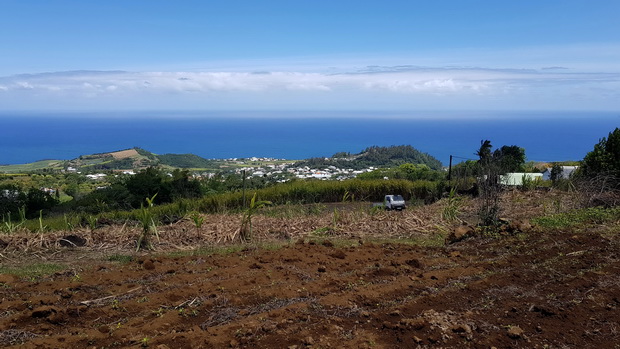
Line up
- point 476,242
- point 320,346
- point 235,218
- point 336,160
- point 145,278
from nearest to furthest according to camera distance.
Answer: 1. point 320,346
2. point 145,278
3. point 476,242
4. point 235,218
5. point 336,160

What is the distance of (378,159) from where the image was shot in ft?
147

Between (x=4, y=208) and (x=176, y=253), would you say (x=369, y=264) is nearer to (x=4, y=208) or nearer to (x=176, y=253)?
(x=176, y=253)

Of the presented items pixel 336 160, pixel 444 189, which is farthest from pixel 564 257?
pixel 336 160

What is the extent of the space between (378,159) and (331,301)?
39.9 meters

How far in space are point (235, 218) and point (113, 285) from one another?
5158 millimetres

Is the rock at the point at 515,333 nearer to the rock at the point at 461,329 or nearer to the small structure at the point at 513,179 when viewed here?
the rock at the point at 461,329

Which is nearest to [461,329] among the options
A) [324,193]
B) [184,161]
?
[324,193]

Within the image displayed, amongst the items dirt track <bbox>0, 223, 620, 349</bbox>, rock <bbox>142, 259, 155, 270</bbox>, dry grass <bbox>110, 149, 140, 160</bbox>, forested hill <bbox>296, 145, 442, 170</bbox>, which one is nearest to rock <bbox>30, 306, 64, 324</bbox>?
dirt track <bbox>0, 223, 620, 349</bbox>

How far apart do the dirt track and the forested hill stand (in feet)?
112

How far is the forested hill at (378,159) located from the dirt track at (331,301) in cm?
3400

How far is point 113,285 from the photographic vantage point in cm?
631

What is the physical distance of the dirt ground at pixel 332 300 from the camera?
463 cm

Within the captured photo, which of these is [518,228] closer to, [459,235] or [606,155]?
[459,235]

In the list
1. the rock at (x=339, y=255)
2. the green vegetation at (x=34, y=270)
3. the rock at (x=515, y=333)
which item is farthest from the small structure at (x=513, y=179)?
the green vegetation at (x=34, y=270)
